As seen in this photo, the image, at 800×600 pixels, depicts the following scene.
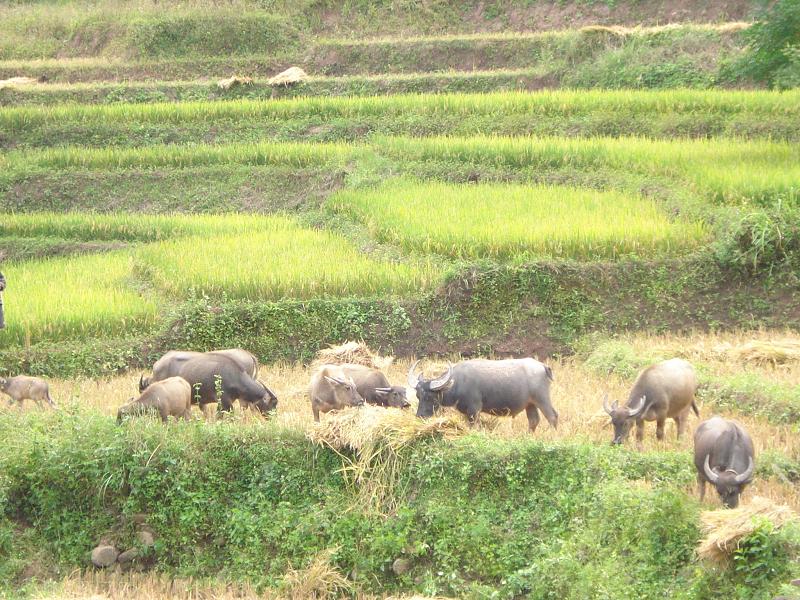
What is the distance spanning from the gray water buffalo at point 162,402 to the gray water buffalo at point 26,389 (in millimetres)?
1301

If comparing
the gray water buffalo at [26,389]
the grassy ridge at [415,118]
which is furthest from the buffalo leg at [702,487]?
the grassy ridge at [415,118]

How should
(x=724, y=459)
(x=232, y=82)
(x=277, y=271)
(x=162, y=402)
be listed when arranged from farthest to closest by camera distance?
(x=232, y=82) → (x=277, y=271) → (x=162, y=402) → (x=724, y=459)

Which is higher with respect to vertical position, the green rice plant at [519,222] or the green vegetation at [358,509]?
the green rice plant at [519,222]

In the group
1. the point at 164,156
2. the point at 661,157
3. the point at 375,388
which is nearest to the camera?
the point at 375,388

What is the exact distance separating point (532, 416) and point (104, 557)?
344 centimetres

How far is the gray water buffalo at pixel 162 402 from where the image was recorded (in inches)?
347

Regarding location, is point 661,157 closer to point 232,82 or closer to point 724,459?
point 724,459

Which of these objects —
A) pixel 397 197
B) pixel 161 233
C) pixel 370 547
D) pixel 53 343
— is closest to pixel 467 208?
pixel 397 197

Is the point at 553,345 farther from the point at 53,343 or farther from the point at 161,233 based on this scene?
the point at 161,233

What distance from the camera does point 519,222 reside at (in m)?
13.5

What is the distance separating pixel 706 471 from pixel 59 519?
186 inches

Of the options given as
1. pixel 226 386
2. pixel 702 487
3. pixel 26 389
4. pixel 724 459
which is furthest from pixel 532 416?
pixel 26 389

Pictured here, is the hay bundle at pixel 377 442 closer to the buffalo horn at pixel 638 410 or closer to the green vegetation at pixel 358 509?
the green vegetation at pixel 358 509

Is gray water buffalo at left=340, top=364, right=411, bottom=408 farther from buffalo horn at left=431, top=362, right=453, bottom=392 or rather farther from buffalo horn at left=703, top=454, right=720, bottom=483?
buffalo horn at left=703, top=454, right=720, bottom=483
